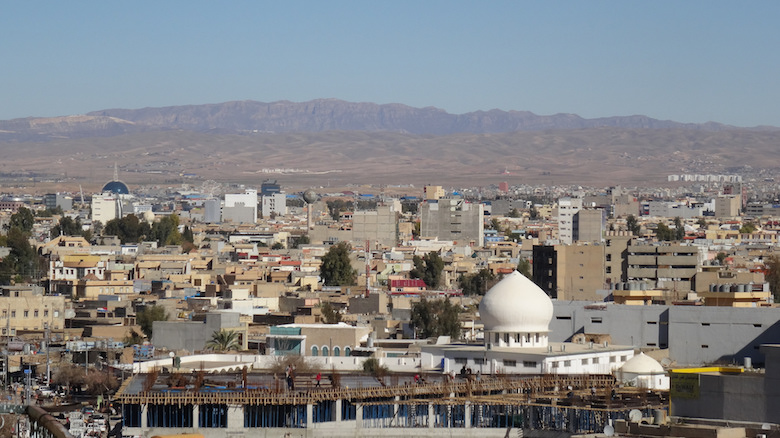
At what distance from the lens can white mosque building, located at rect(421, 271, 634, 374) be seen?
96.8 ft

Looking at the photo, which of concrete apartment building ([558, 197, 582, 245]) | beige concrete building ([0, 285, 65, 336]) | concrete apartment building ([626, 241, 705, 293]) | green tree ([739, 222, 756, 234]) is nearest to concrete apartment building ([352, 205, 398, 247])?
concrete apartment building ([558, 197, 582, 245])

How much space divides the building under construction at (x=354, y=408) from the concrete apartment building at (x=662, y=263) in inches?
1135

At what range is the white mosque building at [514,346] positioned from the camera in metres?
29.5

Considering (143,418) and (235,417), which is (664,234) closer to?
(235,417)

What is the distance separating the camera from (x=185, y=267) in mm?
67312

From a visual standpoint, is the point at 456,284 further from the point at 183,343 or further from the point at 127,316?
the point at 183,343

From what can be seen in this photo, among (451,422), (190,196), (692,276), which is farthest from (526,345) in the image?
(190,196)

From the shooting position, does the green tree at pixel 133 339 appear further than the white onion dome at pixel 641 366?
Yes

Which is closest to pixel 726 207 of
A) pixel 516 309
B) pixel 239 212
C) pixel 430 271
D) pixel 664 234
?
pixel 239 212

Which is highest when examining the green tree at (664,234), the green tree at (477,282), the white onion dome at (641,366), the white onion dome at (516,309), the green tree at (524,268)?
the white onion dome at (516,309)

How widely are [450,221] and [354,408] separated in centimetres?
8169

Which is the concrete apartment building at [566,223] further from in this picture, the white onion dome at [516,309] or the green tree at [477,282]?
the white onion dome at [516,309]

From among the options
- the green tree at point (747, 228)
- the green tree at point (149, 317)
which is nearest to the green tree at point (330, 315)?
the green tree at point (149, 317)

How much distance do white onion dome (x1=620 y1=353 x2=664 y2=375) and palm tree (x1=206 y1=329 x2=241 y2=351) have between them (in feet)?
34.2
